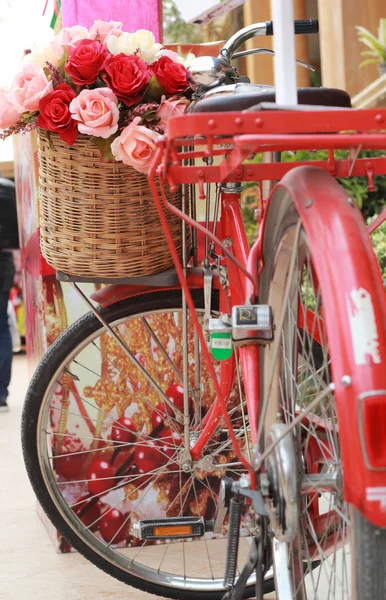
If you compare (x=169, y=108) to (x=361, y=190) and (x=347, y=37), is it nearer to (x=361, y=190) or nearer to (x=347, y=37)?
(x=361, y=190)

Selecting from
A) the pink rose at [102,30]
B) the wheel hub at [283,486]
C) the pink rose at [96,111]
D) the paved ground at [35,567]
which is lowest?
the paved ground at [35,567]

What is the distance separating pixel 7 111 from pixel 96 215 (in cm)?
33

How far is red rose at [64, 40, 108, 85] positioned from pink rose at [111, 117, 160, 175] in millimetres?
153

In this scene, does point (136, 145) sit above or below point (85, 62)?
below

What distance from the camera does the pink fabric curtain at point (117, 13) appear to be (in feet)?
9.49

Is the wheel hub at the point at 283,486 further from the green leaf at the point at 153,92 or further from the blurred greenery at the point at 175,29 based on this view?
the blurred greenery at the point at 175,29

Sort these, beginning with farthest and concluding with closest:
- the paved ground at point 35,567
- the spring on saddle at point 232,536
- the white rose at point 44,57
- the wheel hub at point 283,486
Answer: the paved ground at point 35,567
the white rose at point 44,57
the spring on saddle at point 232,536
the wheel hub at point 283,486

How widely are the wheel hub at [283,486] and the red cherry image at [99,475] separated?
154 centimetres

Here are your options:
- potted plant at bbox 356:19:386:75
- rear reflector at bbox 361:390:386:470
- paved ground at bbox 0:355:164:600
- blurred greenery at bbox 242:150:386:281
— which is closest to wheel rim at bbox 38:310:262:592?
paved ground at bbox 0:355:164:600

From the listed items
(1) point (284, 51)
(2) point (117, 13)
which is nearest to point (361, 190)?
(2) point (117, 13)

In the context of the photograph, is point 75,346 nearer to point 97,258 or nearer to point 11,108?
point 97,258

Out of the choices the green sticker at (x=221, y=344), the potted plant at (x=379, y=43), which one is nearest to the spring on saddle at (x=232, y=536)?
the green sticker at (x=221, y=344)

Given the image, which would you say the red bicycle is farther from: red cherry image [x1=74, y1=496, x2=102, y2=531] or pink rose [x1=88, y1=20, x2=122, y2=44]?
pink rose [x1=88, y1=20, x2=122, y2=44]

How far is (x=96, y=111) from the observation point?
2.06m
